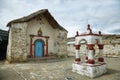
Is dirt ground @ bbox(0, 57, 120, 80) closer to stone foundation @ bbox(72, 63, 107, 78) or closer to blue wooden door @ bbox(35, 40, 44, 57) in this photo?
stone foundation @ bbox(72, 63, 107, 78)

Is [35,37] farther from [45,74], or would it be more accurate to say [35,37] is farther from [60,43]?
[45,74]

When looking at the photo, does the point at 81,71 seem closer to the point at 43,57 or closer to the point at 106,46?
the point at 43,57

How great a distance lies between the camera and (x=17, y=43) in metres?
12.7

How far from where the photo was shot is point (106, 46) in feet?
58.0

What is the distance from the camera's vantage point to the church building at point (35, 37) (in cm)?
1270

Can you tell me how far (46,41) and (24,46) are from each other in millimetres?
3532

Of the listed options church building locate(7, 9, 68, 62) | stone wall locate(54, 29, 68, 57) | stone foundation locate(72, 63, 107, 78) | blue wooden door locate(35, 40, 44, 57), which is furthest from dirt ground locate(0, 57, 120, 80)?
stone wall locate(54, 29, 68, 57)

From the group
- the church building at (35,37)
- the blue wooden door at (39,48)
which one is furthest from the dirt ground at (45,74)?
the blue wooden door at (39,48)

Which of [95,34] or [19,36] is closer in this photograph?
[95,34]

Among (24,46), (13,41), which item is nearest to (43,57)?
(24,46)

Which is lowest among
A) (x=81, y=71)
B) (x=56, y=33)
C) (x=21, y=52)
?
(x=81, y=71)

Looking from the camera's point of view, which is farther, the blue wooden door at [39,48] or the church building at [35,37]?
the blue wooden door at [39,48]

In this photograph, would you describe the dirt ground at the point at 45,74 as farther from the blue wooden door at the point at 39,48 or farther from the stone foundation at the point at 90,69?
the blue wooden door at the point at 39,48

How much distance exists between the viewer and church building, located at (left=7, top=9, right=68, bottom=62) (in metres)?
Result: 12.7
